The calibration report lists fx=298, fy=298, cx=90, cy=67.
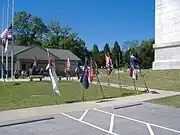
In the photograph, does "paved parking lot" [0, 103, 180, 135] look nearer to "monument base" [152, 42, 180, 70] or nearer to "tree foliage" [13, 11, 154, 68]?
"monument base" [152, 42, 180, 70]

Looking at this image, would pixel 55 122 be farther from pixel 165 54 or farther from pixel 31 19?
pixel 31 19

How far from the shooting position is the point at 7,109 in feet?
43.5

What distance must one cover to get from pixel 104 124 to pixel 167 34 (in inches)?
1144

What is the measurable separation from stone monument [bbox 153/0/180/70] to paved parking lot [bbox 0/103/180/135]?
23255 mm

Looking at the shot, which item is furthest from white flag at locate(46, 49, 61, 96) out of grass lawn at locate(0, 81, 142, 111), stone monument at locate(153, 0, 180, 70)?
stone monument at locate(153, 0, 180, 70)

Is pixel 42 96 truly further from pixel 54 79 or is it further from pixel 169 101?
pixel 169 101

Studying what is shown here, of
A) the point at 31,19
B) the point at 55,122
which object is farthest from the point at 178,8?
the point at 31,19

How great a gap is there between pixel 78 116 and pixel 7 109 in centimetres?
358

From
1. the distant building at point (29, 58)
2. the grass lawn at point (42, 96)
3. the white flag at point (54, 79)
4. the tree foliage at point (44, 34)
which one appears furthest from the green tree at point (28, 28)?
the white flag at point (54, 79)

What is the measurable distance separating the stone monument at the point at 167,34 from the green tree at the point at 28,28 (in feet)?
192

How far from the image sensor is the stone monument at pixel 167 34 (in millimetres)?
35500

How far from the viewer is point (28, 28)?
9300 centimetres

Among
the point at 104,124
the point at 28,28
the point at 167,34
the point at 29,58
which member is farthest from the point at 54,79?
the point at 28,28

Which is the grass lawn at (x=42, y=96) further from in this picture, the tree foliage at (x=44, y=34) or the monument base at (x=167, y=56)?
the tree foliage at (x=44, y=34)
